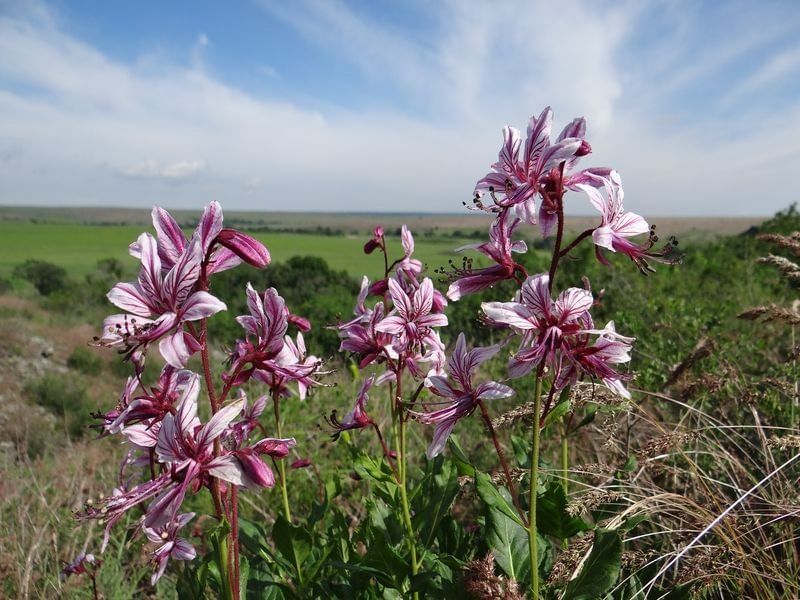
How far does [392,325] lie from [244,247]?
91cm

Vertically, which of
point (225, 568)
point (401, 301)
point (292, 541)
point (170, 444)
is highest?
point (401, 301)

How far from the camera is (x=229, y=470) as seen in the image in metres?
1.53

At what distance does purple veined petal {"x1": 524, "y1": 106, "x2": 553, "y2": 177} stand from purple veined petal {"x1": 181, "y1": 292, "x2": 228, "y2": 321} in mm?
1046

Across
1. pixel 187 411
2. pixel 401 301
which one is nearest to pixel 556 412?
pixel 401 301

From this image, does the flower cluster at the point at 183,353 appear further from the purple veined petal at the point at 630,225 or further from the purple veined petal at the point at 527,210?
the purple veined petal at the point at 630,225

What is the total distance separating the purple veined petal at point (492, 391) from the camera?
6.20 ft

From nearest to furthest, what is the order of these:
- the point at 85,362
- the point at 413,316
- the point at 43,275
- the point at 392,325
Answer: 1. the point at 392,325
2. the point at 413,316
3. the point at 85,362
4. the point at 43,275

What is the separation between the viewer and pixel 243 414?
2.42 metres

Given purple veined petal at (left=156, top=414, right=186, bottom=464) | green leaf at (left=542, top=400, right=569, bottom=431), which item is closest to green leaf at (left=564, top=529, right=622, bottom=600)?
green leaf at (left=542, top=400, right=569, bottom=431)

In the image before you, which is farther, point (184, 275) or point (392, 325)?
point (392, 325)

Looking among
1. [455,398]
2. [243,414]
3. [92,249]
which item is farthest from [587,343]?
[92,249]

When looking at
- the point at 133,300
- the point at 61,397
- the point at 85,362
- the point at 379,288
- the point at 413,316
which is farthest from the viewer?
the point at 85,362

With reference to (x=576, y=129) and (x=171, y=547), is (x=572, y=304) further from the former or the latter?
(x=171, y=547)

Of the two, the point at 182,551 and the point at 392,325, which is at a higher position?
the point at 392,325
